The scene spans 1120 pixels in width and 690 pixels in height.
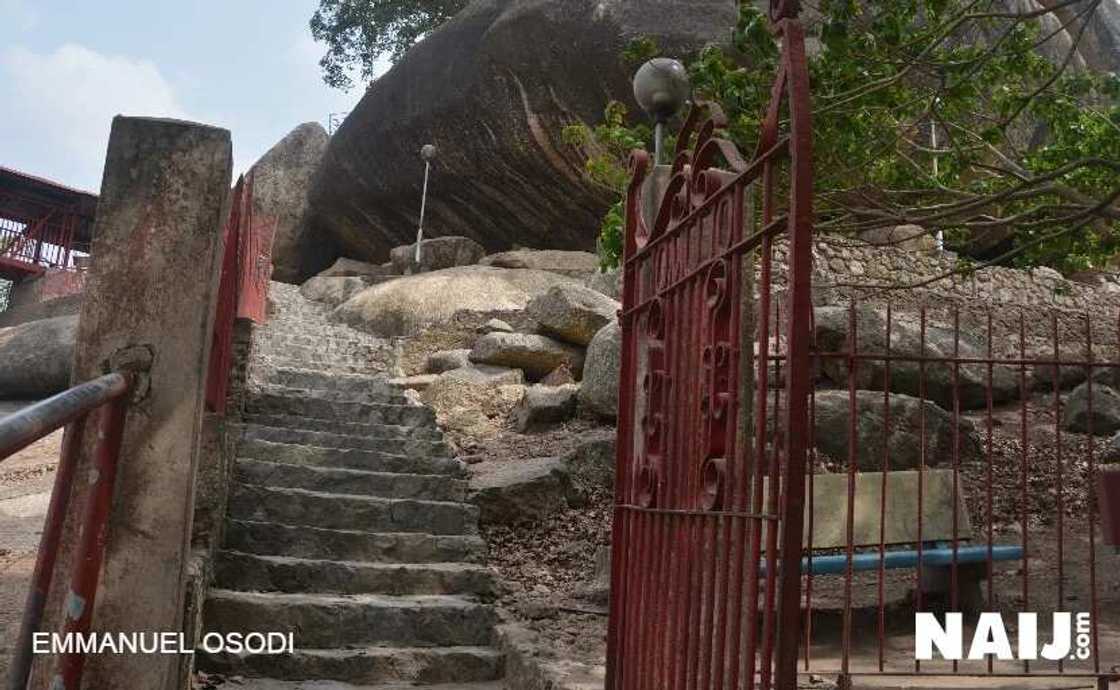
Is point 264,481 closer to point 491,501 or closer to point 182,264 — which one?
point 491,501

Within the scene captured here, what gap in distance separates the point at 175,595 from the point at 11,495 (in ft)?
12.7

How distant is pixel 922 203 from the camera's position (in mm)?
7375

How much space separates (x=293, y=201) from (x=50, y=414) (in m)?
23.8

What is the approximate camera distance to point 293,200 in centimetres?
2403

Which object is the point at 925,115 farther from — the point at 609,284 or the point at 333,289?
the point at 333,289

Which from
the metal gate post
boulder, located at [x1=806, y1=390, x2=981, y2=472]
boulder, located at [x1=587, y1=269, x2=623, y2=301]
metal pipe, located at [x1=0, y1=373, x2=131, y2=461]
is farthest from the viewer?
boulder, located at [x1=587, y1=269, x2=623, y2=301]

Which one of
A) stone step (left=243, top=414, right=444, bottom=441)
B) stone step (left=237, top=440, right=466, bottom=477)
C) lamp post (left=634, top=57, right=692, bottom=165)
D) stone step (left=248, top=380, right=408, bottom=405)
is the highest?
lamp post (left=634, top=57, right=692, bottom=165)

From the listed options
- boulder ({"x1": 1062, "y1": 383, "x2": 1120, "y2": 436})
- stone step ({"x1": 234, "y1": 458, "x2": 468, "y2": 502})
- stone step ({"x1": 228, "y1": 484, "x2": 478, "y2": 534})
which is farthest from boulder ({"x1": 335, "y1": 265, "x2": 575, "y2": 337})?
stone step ({"x1": 228, "y1": 484, "x2": 478, "y2": 534})

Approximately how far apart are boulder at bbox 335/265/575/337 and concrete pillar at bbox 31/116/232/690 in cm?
965

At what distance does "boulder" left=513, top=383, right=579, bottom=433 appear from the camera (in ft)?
25.9

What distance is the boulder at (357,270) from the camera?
63.7ft

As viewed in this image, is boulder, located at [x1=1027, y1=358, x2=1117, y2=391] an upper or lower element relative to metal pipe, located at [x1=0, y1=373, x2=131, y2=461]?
upper

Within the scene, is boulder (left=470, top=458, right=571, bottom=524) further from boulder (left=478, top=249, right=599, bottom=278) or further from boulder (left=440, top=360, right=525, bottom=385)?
boulder (left=478, top=249, right=599, bottom=278)

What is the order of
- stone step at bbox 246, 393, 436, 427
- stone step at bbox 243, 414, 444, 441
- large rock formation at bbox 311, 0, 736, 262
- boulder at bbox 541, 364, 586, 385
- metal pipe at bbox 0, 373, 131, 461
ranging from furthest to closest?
large rock formation at bbox 311, 0, 736, 262 → boulder at bbox 541, 364, 586, 385 → stone step at bbox 246, 393, 436, 427 → stone step at bbox 243, 414, 444, 441 → metal pipe at bbox 0, 373, 131, 461
